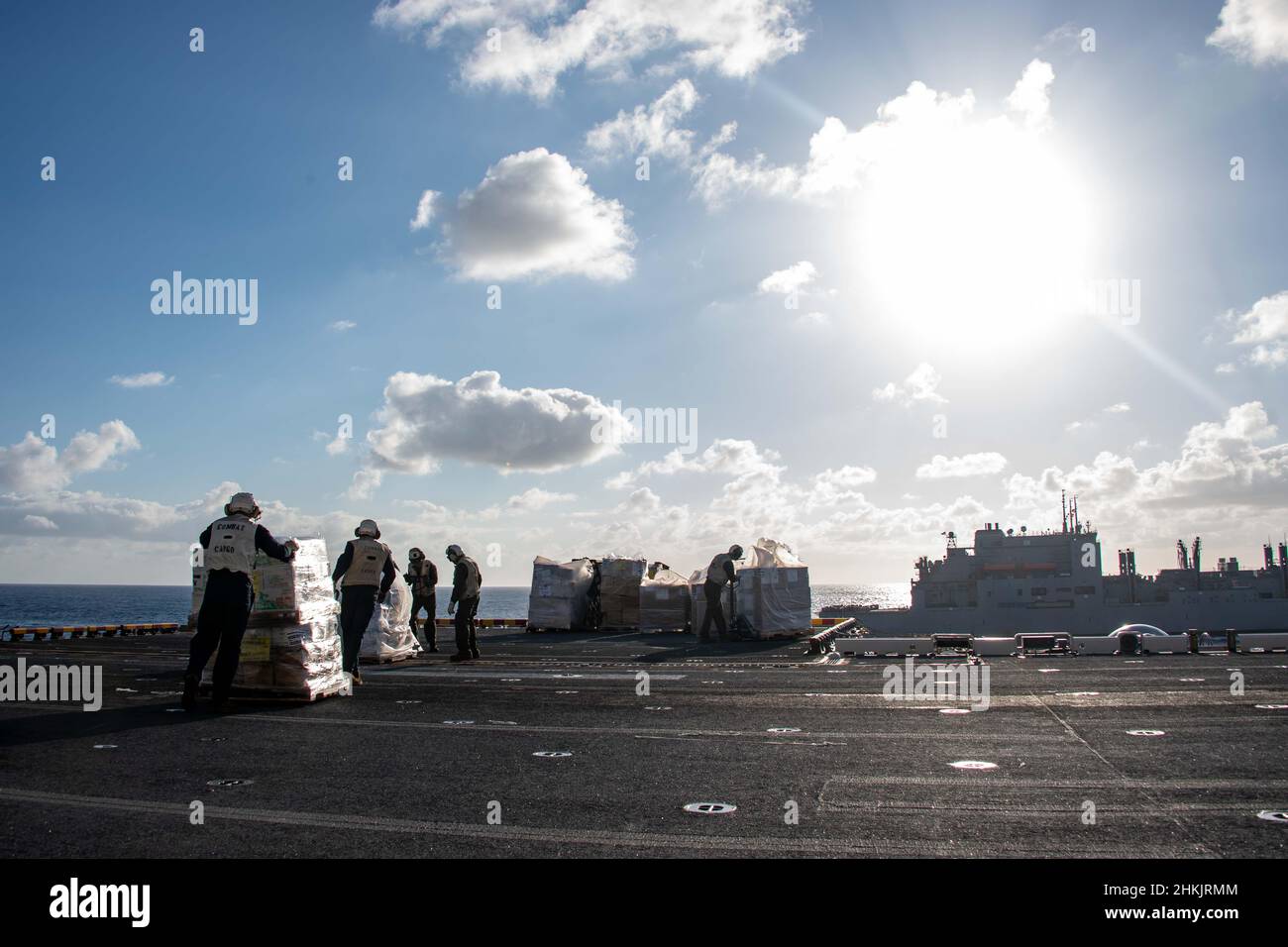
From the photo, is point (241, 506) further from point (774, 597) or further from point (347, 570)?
point (774, 597)

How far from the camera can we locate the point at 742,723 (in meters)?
7.62

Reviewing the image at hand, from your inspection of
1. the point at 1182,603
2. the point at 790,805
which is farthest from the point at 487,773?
the point at 1182,603

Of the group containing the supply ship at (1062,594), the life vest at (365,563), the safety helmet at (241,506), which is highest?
the safety helmet at (241,506)

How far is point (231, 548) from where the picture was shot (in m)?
8.83

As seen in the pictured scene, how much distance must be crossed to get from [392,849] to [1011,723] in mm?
5406

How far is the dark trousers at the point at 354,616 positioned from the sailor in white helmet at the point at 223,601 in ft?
7.80

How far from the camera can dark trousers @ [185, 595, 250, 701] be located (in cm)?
883

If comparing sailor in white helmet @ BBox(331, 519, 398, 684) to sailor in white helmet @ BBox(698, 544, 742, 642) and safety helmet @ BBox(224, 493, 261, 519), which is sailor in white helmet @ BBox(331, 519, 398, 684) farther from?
sailor in white helmet @ BBox(698, 544, 742, 642)

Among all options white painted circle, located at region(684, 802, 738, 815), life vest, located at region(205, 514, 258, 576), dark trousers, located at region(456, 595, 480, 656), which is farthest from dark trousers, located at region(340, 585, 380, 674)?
white painted circle, located at region(684, 802, 738, 815)

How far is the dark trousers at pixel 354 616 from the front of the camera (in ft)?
37.1

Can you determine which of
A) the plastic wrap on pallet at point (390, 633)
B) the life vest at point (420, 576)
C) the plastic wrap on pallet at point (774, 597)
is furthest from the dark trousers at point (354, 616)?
the plastic wrap on pallet at point (774, 597)

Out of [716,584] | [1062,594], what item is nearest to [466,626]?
[716,584]

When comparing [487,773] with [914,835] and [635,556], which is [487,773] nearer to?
[914,835]

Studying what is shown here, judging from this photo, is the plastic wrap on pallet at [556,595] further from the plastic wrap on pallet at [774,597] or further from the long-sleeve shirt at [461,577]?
the long-sleeve shirt at [461,577]
